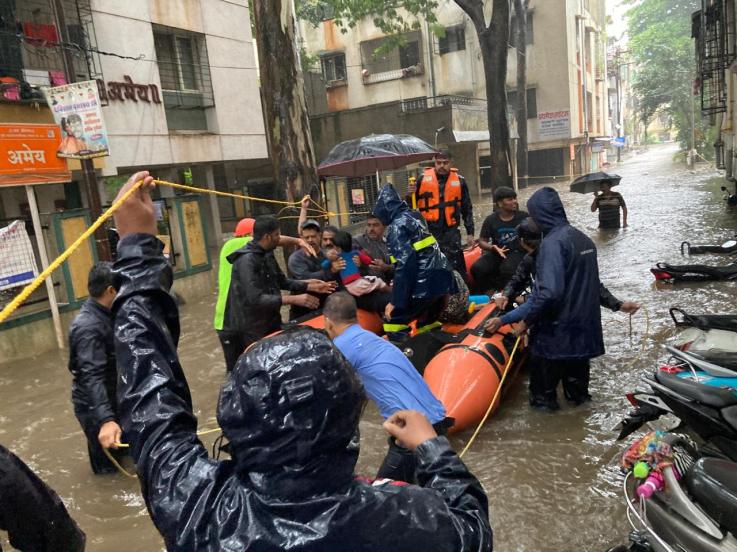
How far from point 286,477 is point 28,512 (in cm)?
104

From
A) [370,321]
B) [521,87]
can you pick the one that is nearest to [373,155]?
[370,321]

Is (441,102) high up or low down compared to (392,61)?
down

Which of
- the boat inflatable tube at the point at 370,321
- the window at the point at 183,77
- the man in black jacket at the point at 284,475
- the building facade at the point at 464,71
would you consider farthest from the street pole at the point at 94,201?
the building facade at the point at 464,71

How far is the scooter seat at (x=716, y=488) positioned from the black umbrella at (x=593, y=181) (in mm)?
10673

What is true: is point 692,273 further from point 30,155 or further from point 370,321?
point 30,155

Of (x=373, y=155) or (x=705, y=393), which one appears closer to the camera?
(x=705, y=393)

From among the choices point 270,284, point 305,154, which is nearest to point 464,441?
A: point 270,284

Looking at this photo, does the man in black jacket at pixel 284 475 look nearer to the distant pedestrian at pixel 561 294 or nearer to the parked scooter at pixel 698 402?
the parked scooter at pixel 698 402

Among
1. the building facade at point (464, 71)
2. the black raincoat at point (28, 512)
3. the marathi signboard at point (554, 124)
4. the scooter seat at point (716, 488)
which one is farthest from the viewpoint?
the marathi signboard at point (554, 124)

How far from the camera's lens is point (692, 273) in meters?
8.00

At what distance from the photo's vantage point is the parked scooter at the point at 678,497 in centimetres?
218

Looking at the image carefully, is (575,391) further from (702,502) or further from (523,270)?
(702,502)

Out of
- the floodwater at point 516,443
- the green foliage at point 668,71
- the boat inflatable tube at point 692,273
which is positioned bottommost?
the floodwater at point 516,443

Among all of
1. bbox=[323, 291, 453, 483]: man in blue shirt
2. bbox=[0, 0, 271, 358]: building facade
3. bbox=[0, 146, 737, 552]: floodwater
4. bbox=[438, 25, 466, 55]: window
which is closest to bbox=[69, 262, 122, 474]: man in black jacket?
bbox=[0, 146, 737, 552]: floodwater
